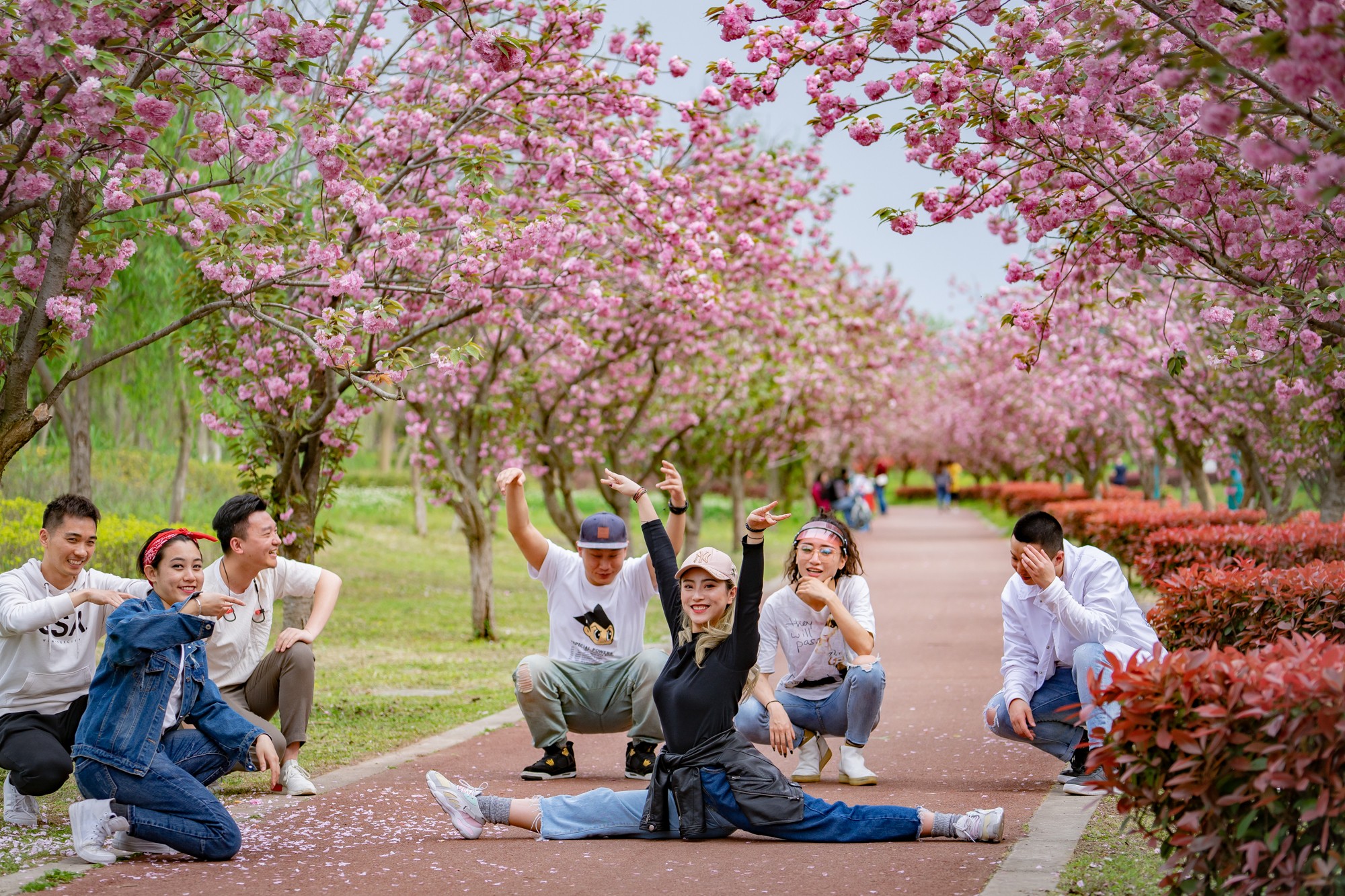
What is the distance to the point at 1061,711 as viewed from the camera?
6020mm

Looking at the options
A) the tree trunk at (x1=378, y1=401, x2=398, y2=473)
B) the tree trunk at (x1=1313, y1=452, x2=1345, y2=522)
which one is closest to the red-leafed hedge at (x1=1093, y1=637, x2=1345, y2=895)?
the tree trunk at (x1=1313, y1=452, x2=1345, y2=522)

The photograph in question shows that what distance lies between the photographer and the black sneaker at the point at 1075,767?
6.17m

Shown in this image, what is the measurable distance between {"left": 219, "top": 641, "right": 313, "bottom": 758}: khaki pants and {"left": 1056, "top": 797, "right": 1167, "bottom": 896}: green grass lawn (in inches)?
139

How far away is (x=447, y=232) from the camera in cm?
1009

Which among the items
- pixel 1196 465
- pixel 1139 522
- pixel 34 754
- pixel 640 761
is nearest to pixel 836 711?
pixel 640 761

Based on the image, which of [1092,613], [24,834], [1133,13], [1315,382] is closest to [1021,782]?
[1092,613]

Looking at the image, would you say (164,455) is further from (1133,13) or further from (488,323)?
(1133,13)

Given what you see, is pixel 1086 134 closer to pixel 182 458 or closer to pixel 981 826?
pixel 981 826

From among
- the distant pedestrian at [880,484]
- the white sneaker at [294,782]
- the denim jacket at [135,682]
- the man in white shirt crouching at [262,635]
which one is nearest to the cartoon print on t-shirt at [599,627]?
the man in white shirt crouching at [262,635]

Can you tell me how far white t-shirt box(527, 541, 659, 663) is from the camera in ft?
22.7

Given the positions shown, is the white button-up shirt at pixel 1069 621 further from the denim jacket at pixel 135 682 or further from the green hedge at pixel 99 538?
the green hedge at pixel 99 538

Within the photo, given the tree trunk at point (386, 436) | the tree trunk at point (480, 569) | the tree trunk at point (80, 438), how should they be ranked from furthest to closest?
1. the tree trunk at point (386, 436)
2. the tree trunk at point (80, 438)
3. the tree trunk at point (480, 569)

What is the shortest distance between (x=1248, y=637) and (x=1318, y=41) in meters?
3.96

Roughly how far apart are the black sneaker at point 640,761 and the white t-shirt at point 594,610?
1.53 feet
